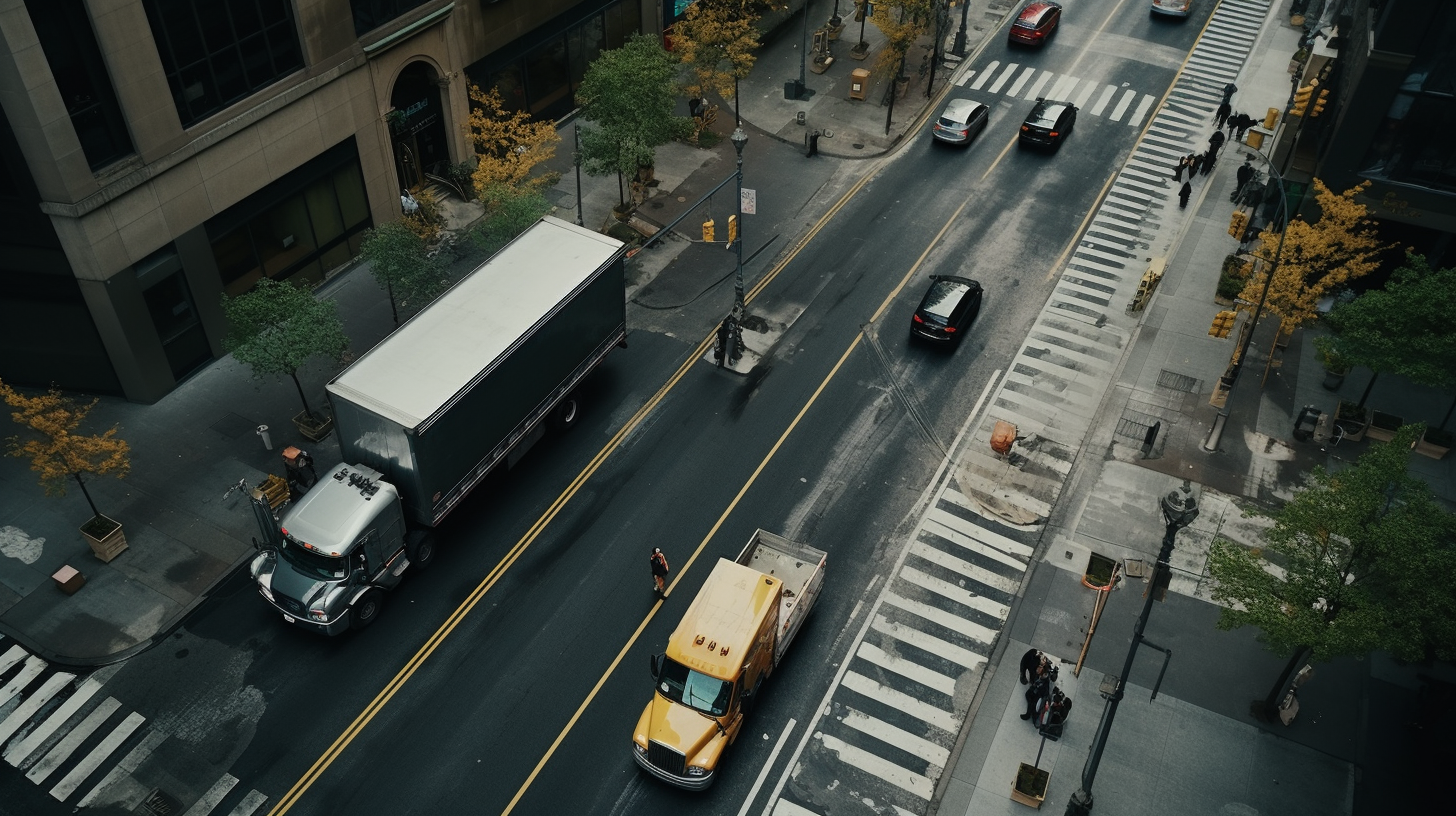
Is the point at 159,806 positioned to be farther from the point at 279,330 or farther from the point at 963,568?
the point at 963,568

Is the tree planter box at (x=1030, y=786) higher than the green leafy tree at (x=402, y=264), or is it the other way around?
the green leafy tree at (x=402, y=264)

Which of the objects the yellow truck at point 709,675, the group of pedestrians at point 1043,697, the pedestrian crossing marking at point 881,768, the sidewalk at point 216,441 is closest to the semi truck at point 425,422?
the sidewalk at point 216,441

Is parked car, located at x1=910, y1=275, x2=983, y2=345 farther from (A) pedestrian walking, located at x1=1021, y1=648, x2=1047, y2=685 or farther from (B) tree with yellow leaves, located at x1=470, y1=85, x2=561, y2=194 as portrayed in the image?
(B) tree with yellow leaves, located at x1=470, y1=85, x2=561, y2=194

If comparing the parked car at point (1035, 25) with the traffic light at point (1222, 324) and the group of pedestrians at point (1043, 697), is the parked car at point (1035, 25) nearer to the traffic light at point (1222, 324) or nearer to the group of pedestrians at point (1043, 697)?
the traffic light at point (1222, 324)

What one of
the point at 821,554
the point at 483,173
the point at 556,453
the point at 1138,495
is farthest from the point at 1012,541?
the point at 483,173

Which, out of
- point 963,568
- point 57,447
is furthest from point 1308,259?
point 57,447

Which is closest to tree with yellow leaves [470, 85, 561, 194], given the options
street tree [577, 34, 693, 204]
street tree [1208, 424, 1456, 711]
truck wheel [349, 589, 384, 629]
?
street tree [577, 34, 693, 204]

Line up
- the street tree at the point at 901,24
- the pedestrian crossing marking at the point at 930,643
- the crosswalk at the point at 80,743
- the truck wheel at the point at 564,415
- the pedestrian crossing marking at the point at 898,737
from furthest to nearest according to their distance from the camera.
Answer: the street tree at the point at 901,24
the truck wheel at the point at 564,415
the pedestrian crossing marking at the point at 930,643
the pedestrian crossing marking at the point at 898,737
the crosswalk at the point at 80,743
